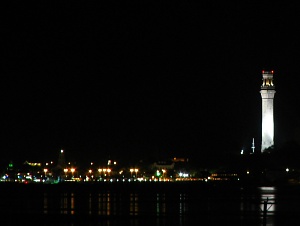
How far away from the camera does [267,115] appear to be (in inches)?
4761

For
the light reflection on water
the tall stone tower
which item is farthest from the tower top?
the light reflection on water

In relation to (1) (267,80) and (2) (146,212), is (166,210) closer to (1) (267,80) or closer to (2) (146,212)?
(2) (146,212)

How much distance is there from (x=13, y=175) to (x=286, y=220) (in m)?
102

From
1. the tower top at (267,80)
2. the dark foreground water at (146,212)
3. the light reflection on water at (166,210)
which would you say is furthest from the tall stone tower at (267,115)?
the dark foreground water at (146,212)

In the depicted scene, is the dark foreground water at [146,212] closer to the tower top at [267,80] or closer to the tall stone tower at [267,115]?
the tall stone tower at [267,115]

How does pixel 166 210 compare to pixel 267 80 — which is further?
pixel 267 80

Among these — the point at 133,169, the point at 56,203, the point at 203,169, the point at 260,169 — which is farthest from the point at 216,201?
the point at 133,169

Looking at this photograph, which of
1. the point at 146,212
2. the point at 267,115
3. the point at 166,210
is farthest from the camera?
the point at 267,115

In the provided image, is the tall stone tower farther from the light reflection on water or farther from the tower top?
the light reflection on water

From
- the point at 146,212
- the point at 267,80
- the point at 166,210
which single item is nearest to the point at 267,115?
the point at 267,80

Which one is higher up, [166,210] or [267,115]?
[267,115]

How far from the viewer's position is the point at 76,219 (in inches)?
1790

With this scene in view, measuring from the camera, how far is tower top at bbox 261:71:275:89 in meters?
126

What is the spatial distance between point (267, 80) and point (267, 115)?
7.70 m
